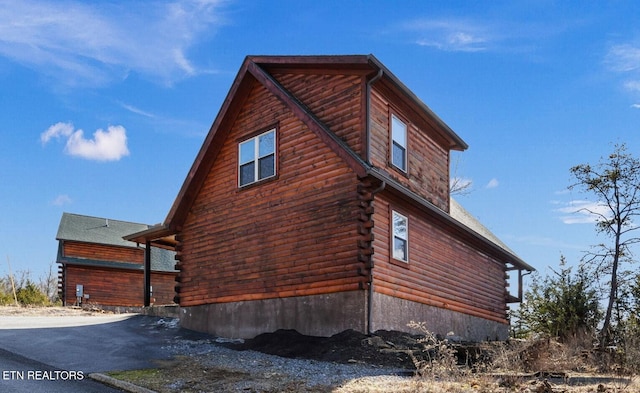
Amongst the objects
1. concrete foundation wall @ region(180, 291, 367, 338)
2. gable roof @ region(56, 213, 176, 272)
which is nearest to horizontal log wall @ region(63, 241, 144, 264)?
gable roof @ region(56, 213, 176, 272)

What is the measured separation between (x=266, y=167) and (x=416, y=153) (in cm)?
498

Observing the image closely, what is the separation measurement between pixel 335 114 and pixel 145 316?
1219 cm

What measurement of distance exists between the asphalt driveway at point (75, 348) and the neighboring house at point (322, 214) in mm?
2211

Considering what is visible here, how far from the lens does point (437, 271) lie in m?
20.2

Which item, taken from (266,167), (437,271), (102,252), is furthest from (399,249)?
(102,252)

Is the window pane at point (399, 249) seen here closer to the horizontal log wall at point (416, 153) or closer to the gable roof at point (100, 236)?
the horizontal log wall at point (416, 153)

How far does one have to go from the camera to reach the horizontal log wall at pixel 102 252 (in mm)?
40191

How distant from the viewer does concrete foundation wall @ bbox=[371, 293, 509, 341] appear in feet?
54.3

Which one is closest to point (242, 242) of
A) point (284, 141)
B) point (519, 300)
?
point (284, 141)

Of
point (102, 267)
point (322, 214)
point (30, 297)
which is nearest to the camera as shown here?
point (322, 214)

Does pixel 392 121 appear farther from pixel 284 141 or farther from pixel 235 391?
pixel 235 391

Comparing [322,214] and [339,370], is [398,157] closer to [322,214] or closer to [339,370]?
[322,214]

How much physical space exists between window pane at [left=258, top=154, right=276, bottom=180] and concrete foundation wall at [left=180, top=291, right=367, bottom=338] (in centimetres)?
394

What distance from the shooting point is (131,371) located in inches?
532
